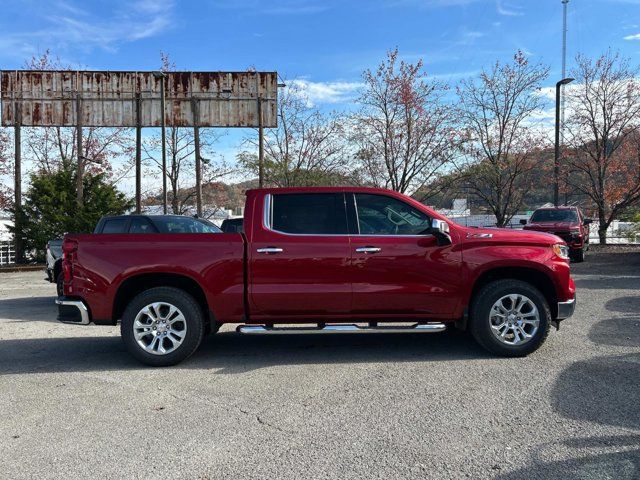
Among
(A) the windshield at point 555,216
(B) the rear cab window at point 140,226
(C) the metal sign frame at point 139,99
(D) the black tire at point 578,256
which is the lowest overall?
(D) the black tire at point 578,256

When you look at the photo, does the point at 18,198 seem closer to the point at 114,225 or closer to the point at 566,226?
the point at 114,225

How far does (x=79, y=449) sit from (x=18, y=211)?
20.2 metres

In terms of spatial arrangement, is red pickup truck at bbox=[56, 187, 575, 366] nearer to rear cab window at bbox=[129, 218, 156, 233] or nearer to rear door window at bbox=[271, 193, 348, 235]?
rear door window at bbox=[271, 193, 348, 235]

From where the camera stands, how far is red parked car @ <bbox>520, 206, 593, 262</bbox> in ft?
52.5

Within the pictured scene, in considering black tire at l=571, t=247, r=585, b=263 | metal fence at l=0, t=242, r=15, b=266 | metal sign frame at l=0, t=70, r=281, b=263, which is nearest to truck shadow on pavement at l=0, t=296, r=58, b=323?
metal sign frame at l=0, t=70, r=281, b=263

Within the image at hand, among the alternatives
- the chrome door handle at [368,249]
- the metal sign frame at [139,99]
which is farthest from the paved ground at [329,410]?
the metal sign frame at [139,99]

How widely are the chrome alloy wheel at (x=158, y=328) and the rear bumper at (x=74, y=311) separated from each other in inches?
21.8

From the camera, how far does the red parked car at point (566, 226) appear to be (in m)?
16.0

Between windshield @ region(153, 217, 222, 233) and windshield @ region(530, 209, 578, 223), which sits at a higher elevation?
windshield @ region(530, 209, 578, 223)

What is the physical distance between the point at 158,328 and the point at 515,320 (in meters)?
3.88

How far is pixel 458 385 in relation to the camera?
480 centimetres

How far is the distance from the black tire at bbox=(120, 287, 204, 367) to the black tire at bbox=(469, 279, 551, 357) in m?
3.03

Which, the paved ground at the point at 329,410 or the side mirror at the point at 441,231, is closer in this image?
the paved ground at the point at 329,410

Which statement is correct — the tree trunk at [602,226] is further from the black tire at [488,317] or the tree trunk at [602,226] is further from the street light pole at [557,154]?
the black tire at [488,317]
